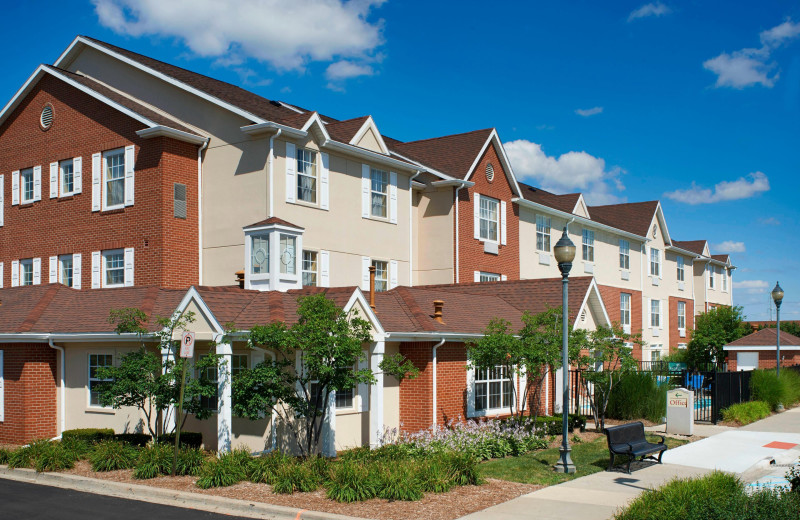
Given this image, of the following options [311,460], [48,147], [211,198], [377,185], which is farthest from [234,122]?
[311,460]

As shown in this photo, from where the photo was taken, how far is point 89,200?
24.4 m

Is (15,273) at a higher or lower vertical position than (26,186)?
lower

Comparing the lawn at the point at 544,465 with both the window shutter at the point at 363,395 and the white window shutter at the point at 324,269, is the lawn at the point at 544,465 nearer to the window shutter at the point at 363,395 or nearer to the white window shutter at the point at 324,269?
the window shutter at the point at 363,395

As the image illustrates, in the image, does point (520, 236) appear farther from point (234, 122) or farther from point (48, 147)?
point (48, 147)

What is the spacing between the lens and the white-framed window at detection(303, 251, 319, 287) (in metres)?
23.0

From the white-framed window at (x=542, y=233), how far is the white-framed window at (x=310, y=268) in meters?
14.5

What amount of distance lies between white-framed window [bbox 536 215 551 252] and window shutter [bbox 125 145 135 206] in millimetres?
18559

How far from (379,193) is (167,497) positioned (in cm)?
1530

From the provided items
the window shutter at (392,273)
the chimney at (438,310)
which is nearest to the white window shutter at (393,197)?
the window shutter at (392,273)

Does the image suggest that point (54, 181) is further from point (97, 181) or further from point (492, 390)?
point (492, 390)

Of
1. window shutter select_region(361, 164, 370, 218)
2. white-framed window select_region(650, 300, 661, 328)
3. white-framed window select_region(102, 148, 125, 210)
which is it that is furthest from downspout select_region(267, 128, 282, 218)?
white-framed window select_region(650, 300, 661, 328)

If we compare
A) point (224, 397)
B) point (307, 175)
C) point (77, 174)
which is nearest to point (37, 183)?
A: point (77, 174)

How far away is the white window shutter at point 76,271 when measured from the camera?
24.5 metres

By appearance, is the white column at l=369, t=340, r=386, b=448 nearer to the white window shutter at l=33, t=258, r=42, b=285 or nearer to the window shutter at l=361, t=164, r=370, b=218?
the window shutter at l=361, t=164, r=370, b=218
